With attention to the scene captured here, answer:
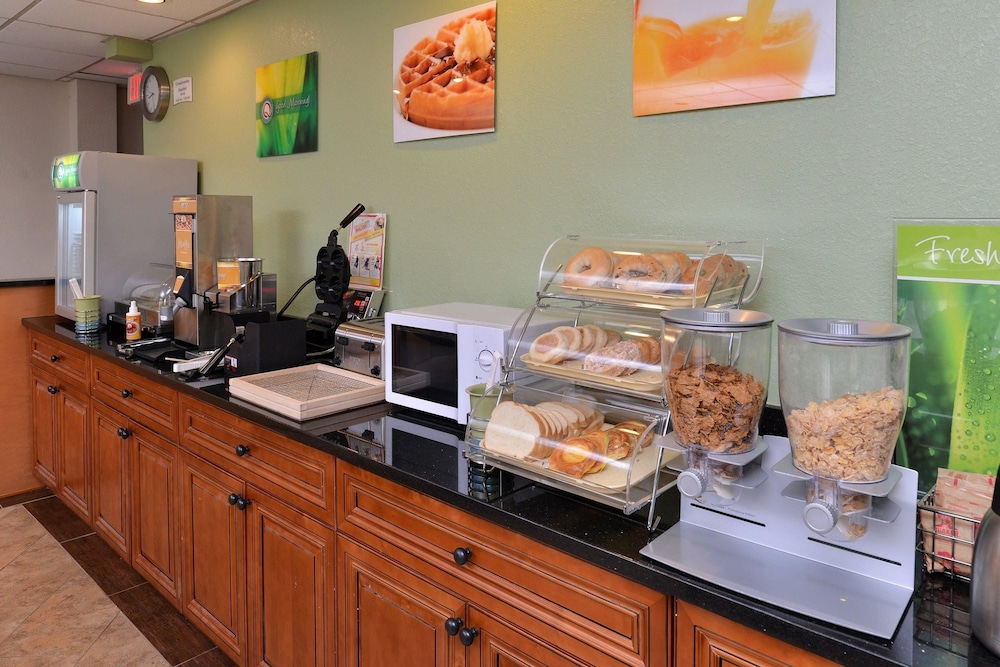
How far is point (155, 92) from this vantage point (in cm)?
405

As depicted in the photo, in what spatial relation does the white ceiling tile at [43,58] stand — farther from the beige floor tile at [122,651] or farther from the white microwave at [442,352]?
the white microwave at [442,352]

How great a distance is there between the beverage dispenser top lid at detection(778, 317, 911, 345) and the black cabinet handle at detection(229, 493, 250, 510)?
5.32 feet

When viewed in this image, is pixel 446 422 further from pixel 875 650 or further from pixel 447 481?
pixel 875 650

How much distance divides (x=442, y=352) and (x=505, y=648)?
79 cm

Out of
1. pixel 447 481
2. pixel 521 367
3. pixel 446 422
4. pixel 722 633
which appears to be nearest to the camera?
pixel 722 633

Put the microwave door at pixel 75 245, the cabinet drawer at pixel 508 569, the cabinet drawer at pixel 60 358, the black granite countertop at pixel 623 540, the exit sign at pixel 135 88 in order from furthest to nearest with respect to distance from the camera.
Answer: the exit sign at pixel 135 88, the microwave door at pixel 75 245, the cabinet drawer at pixel 60 358, the cabinet drawer at pixel 508 569, the black granite countertop at pixel 623 540

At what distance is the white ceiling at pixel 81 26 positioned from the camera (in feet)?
10.8

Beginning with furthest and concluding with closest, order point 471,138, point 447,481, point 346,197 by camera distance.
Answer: point 346,197
point 471,138
point 447,481

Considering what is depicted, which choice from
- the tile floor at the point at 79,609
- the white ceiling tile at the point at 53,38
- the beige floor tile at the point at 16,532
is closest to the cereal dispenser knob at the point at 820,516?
the tile floor at the point at 79,609

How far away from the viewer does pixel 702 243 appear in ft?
5.25

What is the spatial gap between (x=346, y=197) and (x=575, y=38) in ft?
4.04

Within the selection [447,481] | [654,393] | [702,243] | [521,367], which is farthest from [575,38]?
[447,481]

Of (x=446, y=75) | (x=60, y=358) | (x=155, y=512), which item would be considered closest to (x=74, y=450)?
(x=60, y=358)

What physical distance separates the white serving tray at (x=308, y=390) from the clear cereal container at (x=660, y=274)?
727 millimetres
